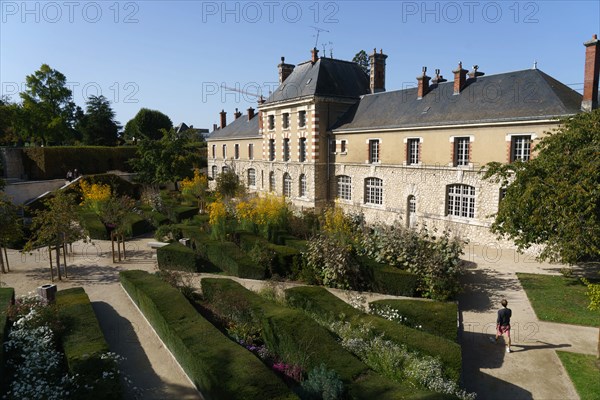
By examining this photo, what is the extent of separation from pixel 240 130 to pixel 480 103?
2204 cm

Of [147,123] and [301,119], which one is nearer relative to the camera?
[301,119]

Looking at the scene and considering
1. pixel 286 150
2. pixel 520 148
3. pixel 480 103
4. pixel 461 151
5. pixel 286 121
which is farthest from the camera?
pixel 286 150

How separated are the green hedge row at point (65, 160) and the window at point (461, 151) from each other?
82.9ft

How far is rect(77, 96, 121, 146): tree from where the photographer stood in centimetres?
4947

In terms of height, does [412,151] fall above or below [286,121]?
below

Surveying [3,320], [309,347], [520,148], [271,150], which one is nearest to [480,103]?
[520,148]

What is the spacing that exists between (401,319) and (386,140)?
44.3 ft

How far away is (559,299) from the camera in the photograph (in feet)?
37.2

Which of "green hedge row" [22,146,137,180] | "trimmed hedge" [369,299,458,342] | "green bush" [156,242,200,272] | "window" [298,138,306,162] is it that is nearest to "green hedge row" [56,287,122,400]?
"green bush" [156,242,200,272]

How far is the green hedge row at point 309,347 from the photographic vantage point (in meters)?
5.92

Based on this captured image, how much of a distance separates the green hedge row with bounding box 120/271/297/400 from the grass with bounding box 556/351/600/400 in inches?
229

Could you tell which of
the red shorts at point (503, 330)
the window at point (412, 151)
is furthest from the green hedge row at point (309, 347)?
the window at point (412, 151)

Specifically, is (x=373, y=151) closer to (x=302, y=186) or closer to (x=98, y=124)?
(x=302, y=186)

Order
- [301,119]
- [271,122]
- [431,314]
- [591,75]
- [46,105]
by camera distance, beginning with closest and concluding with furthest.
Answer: [431,314]
[591,75]
[301,119]
[271,122]
[46,105]
